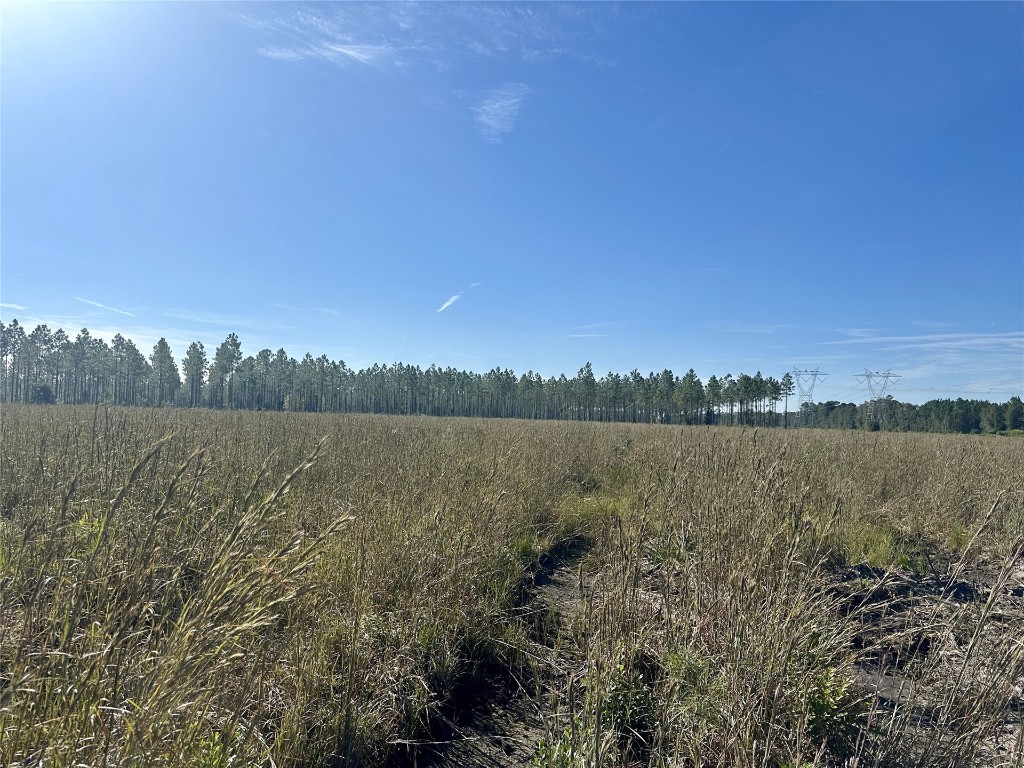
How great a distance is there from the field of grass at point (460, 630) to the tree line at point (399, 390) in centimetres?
4808

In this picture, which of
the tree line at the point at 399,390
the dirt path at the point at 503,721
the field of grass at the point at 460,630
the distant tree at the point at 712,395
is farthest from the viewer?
the distant tree at the point at 712,395

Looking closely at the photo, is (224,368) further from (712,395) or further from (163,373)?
(712,395)

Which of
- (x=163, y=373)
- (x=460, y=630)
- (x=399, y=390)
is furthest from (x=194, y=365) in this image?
(x=460, y=630)

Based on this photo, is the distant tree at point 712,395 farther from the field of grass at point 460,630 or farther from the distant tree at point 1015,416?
the field of grass at point 460,630

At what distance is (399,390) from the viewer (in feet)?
252

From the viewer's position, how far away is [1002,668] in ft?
4.98

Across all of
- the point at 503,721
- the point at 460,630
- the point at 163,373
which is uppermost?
the point at 163,373

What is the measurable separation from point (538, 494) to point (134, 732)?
517cm

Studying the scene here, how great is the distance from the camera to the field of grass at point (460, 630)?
1.33 meters

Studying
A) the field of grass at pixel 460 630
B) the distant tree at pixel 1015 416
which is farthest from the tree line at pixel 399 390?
the field of grass at pixel 460 630

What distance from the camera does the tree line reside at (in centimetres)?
5675

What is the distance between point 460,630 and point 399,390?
76.1 metres

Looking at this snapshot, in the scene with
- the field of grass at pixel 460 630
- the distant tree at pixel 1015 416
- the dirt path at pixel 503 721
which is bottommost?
the dirt path at pixel 503 721

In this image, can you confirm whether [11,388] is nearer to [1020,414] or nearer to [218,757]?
[218,757]
